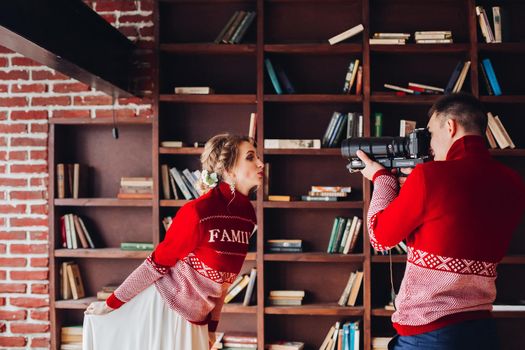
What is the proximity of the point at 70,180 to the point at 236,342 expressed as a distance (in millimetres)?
1384

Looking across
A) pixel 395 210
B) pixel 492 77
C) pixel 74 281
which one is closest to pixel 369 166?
pixel 395 210

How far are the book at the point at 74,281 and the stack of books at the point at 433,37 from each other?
8.03 feet

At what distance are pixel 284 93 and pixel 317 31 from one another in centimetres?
46

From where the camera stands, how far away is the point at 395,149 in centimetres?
195

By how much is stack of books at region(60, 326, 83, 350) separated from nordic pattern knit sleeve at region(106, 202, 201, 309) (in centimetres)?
146

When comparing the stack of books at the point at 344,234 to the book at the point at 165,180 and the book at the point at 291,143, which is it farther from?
the book at the point at 165,180

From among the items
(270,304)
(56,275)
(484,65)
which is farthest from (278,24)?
(56,275)

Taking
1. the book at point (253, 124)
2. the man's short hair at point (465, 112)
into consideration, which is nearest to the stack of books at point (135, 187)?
the book at point (253, 124)

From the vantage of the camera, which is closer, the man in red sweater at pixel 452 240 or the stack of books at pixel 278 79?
the man in red sweater at pixel 452 240

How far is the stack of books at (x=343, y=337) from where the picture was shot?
3.37 m

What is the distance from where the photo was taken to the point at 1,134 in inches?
142

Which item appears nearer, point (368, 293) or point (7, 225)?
point (368, 293)

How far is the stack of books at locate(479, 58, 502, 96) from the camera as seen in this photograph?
3365 millimetres

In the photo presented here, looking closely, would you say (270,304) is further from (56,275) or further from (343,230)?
(56,275)
